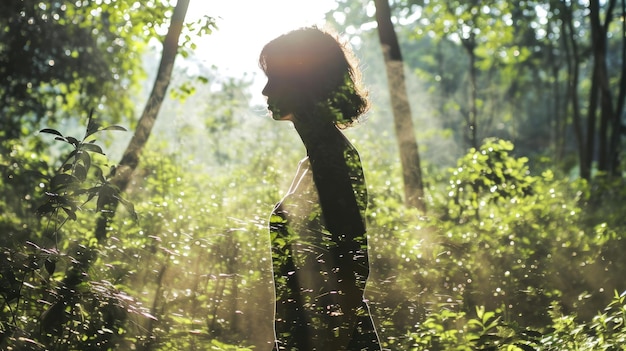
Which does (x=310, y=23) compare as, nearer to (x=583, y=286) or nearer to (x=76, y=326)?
(x=76, y=326)

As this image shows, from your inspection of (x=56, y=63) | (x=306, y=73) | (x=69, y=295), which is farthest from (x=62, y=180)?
(x=56, y=63)

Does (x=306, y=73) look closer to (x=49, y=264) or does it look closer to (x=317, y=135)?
(x=317, y=135)

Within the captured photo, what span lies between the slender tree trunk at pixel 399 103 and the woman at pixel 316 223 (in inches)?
228

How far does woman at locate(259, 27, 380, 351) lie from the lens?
118 inches

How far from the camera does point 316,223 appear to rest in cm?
305

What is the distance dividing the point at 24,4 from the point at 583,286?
9.75m

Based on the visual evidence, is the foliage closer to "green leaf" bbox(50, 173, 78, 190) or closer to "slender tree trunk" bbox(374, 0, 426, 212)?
"green leaf" bbox(50, 173, 78, 190)

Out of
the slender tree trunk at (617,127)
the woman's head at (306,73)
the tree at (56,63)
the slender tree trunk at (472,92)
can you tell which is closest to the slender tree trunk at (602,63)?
the slender tree trunk at (617,127)

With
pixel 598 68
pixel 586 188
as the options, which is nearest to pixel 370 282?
pixel 586 188

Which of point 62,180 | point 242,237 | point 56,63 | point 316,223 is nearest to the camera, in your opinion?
point 316,223

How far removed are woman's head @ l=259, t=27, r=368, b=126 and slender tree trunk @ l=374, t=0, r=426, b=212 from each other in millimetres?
5646

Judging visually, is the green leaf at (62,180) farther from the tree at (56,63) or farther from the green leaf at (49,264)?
the tree at (56,63)

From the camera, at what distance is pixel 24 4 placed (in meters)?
12.0

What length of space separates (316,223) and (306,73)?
0.64 m
